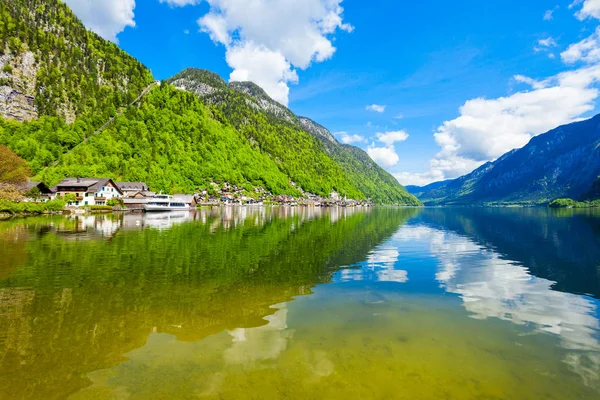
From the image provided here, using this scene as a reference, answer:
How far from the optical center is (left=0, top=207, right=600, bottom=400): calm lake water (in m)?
8.04

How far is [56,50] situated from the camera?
169250 millimetres

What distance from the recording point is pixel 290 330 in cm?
1170

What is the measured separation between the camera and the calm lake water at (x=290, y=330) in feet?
26.4

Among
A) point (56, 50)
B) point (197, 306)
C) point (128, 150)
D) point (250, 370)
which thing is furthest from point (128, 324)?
point (56, 50)

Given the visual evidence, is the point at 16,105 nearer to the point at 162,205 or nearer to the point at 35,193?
the point at 35,193

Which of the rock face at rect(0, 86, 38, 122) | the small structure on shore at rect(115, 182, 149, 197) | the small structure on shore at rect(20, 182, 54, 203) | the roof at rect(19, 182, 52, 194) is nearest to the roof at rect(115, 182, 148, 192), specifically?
the small structure on shore at rect(115, 182, 149, 197)

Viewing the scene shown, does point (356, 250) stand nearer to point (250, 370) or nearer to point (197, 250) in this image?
point (197, 250)

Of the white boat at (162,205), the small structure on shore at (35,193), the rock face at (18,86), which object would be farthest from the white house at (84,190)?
the rock face at (18,86)

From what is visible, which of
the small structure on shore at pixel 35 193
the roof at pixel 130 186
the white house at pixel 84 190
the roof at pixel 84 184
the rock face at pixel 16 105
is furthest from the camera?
the rock face at pixel 16 105

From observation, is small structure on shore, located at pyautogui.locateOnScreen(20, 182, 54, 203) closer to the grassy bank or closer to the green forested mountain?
the grassy bank

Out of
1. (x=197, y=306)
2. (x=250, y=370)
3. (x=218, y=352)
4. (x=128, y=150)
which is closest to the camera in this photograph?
(x=250, y=370)

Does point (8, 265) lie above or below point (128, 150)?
below

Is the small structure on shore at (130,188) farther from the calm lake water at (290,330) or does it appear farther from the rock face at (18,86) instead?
the calm lake water at (290,330)

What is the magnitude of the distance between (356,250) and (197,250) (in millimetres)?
16380
